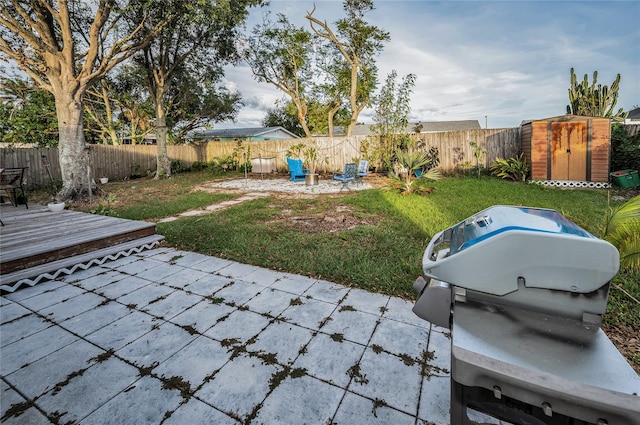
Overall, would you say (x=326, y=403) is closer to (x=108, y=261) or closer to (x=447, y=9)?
(x=108, y=261)

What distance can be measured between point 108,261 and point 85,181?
5.69 metres

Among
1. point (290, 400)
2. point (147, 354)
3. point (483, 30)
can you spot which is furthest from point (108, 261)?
point (483, 30)

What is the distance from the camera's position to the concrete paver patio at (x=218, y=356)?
1.33 metres

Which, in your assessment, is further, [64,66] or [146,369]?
[64,66]

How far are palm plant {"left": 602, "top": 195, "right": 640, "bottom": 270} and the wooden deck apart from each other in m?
4.51

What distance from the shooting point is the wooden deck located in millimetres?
2762

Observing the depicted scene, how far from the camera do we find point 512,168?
26.8 ft

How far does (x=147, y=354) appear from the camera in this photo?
1.70 m

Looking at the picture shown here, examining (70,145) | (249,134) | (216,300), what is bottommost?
(216,300)

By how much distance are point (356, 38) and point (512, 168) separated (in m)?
11.3

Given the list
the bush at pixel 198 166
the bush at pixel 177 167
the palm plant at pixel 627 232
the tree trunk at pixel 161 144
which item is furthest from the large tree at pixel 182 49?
the palm plant at pixel 627 232

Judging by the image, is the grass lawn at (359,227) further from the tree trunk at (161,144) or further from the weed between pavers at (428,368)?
the tree trunk at (161,144)

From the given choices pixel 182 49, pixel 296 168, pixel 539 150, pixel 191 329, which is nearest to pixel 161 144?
pixel 182 49

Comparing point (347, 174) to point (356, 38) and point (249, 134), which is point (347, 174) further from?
point (249, 134)
